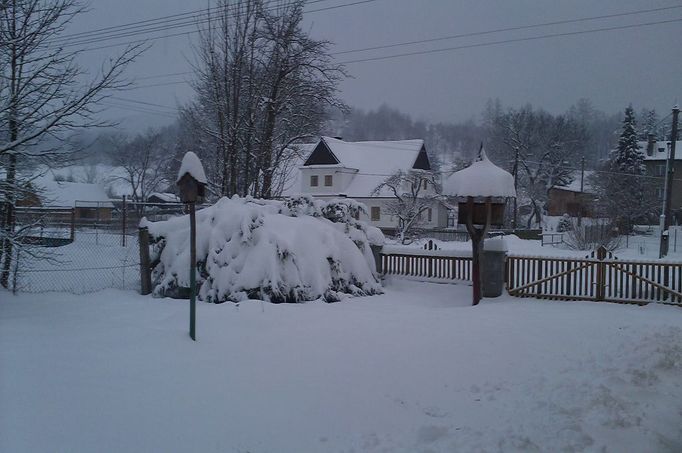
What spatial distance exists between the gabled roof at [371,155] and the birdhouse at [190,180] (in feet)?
130

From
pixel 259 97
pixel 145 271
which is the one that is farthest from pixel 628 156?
pixel 145 271

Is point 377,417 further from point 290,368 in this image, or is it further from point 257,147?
→ point 257,147

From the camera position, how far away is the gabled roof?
47.9 metres

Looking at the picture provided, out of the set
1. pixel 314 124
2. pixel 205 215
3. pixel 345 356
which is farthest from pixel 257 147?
pixel 345 356

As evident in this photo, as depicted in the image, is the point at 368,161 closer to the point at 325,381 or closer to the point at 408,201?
the point at 408,201

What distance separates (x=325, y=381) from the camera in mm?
6395

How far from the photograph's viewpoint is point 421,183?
35906 mm

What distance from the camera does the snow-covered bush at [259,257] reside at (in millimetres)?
10891

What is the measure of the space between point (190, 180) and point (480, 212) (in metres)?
7.49

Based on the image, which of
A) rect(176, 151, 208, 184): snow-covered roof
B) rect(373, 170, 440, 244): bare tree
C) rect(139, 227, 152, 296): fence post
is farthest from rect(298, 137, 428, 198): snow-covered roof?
rect(176, 151, 208, 184): snow-covered roof

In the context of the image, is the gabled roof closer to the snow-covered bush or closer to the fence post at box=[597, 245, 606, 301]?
the snow-covered bush

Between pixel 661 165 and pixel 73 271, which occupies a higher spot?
pixel 661 165

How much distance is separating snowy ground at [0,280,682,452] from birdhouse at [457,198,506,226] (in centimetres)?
360

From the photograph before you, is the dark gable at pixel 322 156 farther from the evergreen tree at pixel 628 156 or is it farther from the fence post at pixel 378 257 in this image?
the fence post at pixel 378 257
